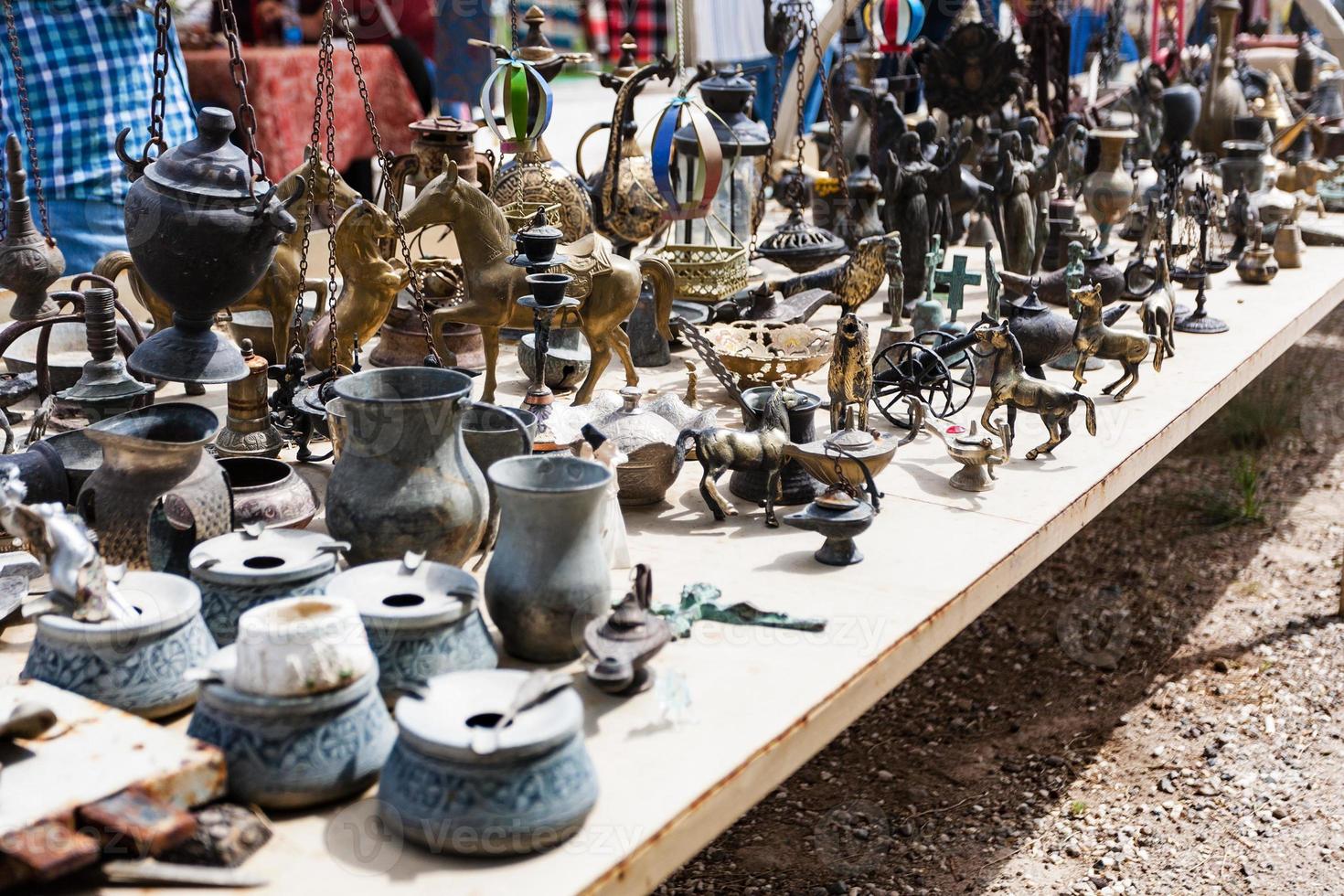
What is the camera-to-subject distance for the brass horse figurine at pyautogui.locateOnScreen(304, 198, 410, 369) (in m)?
2.65

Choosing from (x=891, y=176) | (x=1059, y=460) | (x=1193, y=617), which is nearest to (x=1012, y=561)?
(x=1059, y=460)

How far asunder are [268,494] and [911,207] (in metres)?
2.22

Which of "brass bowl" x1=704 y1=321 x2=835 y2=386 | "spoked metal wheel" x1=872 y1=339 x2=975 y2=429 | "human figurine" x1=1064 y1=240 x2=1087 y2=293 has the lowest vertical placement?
"spoked metal wheel" x1=872 y1=339 x2=975 y2=429

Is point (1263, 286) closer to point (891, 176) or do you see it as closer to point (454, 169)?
point (891, 176)

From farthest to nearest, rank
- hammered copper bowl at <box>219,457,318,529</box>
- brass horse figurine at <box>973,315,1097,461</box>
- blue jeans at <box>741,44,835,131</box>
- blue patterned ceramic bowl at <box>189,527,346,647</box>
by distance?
1. blue jeans at <box>741,44,835,131</box>
2. brass horse figurine at <box>973,315,1097,461</box>
3. hammered copper bowl at <box>219,457,318,529</box>
4. blue patterned ceramic bowl at <box>189,527,346,647</box>

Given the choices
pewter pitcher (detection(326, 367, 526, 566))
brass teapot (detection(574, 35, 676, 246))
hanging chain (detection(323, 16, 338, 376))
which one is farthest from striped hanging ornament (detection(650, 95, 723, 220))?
pewter pitcher (detection(326, 367, 526, 566))

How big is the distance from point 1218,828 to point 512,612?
2.07 m

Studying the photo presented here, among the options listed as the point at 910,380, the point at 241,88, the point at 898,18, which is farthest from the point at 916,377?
the point at 898,18

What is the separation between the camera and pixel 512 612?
1.78 meters

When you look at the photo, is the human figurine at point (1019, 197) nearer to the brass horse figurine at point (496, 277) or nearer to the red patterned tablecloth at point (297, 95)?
the brass horse figurine at point (496, 277)

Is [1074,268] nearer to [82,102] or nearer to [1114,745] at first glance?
[1114,745]

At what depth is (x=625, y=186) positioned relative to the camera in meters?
3.73

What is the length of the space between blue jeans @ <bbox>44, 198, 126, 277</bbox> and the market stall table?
157 centimetres

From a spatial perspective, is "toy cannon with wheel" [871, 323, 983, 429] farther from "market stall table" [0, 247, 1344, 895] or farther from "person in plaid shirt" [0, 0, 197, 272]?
"person in plaid shirt" [0, 0, 197, 272]
